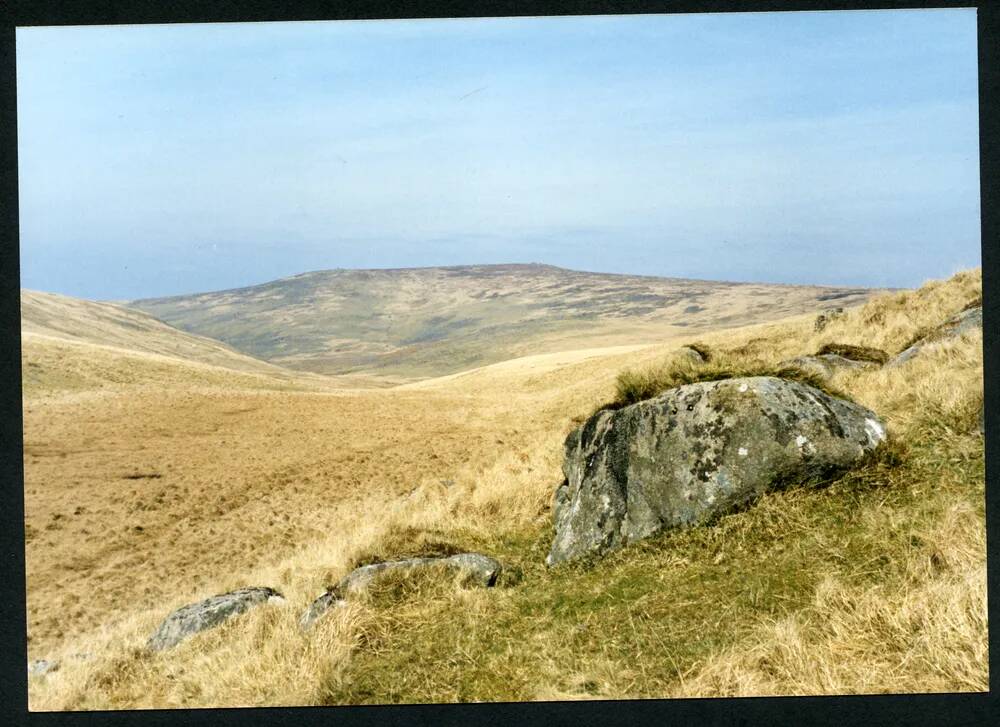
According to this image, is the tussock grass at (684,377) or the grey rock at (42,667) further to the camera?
the grey rock at (42,667)

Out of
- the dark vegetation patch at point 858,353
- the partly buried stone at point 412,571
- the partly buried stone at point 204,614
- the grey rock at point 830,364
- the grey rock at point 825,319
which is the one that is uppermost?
the dark vegetation patch at point 858,353

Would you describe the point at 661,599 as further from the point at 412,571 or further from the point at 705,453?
the point at 412,571

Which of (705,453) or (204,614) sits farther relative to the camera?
(204,614)

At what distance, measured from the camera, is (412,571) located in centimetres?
727

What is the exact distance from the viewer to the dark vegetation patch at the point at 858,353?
472 inches

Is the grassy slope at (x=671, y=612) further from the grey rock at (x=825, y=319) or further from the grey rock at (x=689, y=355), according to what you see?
the grey rock at (x=825, y=319)

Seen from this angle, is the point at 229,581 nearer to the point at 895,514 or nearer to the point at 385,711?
the point at 385,711

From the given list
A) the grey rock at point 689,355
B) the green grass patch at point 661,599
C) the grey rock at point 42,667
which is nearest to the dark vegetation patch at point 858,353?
the grey rock at point 689,355

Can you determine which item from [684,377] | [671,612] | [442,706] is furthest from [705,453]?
[442,706]

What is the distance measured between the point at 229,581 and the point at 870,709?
1042cm

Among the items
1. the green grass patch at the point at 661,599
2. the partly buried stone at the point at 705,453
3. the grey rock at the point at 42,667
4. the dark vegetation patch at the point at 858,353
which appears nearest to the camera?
the green grass patch at the point at 661,599

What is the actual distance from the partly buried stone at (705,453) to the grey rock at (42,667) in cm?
607

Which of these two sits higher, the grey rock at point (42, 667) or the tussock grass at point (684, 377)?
the tussock grass at point (684, 377)

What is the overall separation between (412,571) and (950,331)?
8017mm
